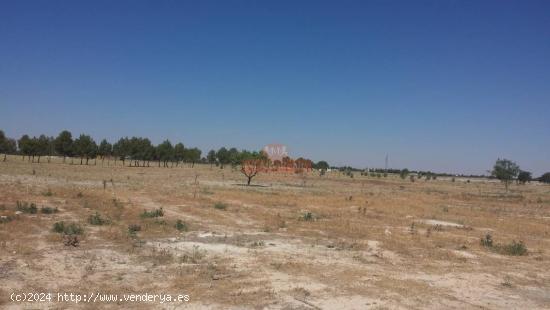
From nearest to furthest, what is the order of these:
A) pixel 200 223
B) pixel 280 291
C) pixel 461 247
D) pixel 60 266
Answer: pixel 280 291 < pixel 60 266 < pixel 461 247 < pixel 200 223

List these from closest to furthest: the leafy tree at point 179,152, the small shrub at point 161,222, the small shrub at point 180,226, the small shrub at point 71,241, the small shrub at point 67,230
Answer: the small shrub at point 71,241
the small shrub at point 67,230
the small shrub at point 180,226
the small shrub at point 161,222
the leafy tree at point 179,152

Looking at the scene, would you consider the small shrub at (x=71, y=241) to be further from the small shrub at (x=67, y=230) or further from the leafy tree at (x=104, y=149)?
the leafy tree at (x=104, y=149)

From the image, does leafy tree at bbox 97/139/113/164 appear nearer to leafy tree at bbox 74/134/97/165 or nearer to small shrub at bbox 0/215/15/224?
leafy tree at bbox 74/134/97/165

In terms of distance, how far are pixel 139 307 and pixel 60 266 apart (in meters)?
3.58

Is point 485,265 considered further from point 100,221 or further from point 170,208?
point 170,208

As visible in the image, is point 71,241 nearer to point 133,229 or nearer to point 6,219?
point 133,229

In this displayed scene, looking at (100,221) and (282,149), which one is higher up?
(282,149)

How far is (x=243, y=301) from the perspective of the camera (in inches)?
333

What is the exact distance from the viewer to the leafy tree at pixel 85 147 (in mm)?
82500

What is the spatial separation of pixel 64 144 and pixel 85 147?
3.92 m

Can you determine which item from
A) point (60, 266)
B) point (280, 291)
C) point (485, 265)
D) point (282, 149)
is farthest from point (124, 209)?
point (282, 149)

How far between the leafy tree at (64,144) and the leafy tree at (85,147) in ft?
3.56

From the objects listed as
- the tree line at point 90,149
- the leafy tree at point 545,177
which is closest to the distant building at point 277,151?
the tree line at point 90,149

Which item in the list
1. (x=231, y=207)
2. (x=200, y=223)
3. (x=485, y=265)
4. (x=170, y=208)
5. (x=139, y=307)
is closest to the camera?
(x=139, y=307)
